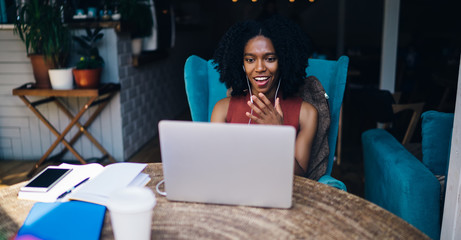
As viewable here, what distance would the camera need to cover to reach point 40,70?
322 centimetres

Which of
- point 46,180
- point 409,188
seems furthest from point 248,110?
point 46,180

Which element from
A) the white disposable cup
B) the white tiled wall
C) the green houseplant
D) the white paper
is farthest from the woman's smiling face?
the white tiled wall

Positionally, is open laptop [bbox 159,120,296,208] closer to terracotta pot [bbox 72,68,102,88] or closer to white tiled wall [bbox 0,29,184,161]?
terracotta pot [bbox 72,68,102,88]

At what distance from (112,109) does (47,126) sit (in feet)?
1.80

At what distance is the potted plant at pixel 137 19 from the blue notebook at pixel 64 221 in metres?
2.62

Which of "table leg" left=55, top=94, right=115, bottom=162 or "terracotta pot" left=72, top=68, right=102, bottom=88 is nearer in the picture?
"terracotta pot" left=72, top=68, right=102, bottom=88

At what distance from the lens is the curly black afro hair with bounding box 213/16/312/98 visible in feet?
5.34

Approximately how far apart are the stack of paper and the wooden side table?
6.57 ft

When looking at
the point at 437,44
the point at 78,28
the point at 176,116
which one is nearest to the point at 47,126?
the point at 78,28

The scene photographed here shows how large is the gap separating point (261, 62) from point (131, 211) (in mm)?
1026

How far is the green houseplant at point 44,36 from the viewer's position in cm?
300

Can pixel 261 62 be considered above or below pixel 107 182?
above

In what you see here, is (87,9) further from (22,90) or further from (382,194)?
(382,194)

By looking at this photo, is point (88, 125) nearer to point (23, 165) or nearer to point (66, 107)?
point (66, 107)
